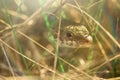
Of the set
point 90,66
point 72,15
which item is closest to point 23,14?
point 72,15

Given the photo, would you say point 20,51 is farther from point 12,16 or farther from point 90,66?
point 90,66

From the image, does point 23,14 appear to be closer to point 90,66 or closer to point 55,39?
point 55,39

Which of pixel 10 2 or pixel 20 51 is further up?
pixel 10 2

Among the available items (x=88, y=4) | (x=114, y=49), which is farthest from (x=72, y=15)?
(x=114, y=49)

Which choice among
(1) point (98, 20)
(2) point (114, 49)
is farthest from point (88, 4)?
(2) point (114, 49)
